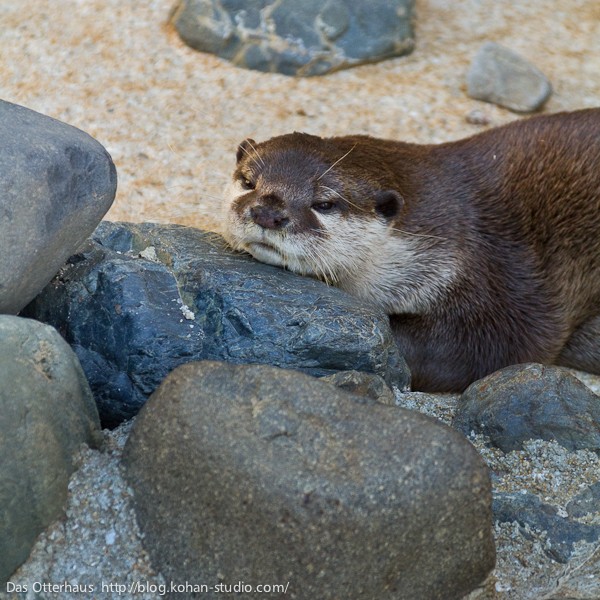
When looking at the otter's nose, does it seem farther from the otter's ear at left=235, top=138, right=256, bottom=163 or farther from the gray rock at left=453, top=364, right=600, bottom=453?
the gray rock at left=453, top=364, right=600, bottom=453

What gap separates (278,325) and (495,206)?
1397 mm

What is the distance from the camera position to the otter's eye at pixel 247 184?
3729mm

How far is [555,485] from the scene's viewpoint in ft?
9.47

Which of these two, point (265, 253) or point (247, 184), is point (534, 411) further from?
point (247, 184)

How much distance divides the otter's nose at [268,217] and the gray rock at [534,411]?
0.96m

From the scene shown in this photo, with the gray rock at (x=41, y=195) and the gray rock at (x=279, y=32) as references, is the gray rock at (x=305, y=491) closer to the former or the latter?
the gray rock at (x=41, y=195)

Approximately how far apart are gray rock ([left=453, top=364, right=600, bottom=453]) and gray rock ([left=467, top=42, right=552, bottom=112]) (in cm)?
299

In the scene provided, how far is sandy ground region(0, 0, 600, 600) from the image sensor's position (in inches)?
198

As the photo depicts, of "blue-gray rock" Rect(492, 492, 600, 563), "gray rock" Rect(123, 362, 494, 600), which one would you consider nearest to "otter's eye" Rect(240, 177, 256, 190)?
"gray rock" Rect(123, 362, 494, 600)

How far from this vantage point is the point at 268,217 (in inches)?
136

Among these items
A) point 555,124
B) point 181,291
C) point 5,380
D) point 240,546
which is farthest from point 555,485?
point 555,124

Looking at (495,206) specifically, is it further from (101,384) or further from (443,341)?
(101,384)

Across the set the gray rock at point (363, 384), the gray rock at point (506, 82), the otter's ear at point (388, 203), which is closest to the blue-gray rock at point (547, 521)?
the gray rock at point (363, 384)

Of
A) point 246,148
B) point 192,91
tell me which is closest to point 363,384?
point 246,148
